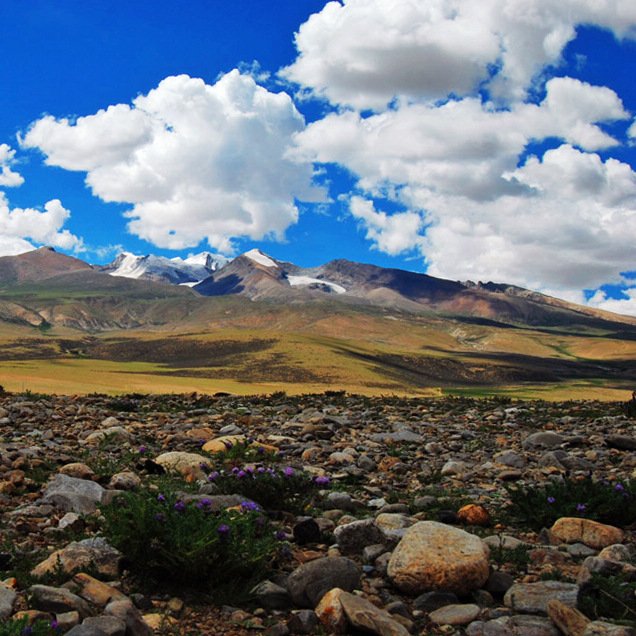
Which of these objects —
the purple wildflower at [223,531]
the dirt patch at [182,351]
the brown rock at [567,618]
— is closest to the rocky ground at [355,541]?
the brown rock at [567,618]

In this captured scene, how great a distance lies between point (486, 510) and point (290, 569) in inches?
126

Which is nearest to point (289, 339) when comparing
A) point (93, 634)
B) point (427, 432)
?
point (427, 432)

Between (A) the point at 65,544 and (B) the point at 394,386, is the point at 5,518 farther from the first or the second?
(B) the point at 394,386

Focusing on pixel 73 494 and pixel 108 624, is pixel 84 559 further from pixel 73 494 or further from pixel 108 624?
pixel 73 494

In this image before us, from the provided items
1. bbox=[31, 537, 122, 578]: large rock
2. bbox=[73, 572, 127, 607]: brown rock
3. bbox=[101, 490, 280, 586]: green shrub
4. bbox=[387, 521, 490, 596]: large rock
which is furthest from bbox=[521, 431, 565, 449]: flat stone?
bbox=[73, 572, 127, 607]: brown rock

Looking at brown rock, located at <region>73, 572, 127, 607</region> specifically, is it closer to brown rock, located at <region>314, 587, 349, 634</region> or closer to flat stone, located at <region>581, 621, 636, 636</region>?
brown rock, located at <region>314, 587, 349, 634</region>

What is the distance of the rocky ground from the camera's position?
4.77 m

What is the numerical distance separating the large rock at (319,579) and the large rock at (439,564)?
416mm

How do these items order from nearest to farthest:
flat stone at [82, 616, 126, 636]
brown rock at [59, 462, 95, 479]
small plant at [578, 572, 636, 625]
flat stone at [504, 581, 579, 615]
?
flat stone at [82, 616, 126, 636], small plant at [578, 572, 636, 625], flat stone at [504, 581, 579, 615], brown rock at [59, 462, 95, 479]

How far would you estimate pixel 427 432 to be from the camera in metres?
15.8

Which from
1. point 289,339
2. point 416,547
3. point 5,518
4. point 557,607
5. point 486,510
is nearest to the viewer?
point 557,607

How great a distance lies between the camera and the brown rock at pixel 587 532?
682 centimetres

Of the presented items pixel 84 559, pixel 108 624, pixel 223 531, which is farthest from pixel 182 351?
pixel 108 624

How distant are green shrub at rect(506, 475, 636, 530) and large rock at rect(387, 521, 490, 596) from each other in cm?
219
